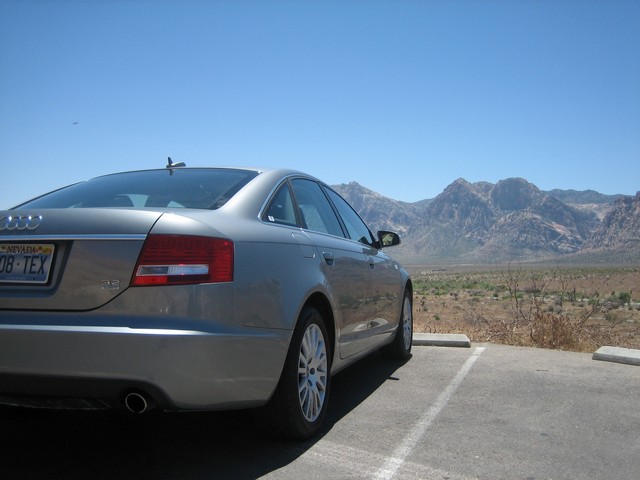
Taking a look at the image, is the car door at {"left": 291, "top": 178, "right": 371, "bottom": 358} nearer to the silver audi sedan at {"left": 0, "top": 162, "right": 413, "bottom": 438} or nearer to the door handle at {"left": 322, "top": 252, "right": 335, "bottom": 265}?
the door handle at {"left": 322, "top": 252, "right": 335, "bottom": 265}

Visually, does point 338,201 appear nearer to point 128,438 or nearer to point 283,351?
point 283,351

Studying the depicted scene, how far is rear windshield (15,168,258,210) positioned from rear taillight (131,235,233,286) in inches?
17.6

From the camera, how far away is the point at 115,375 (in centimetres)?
272

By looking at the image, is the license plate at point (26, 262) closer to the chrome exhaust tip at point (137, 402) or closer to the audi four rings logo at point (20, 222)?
the audi four rings logo at point (20, 222)

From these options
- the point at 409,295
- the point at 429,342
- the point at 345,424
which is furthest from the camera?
the point at 429,342

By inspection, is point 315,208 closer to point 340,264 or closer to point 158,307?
point 340,264

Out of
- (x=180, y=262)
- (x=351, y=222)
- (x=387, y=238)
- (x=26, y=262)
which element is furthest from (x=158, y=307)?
(x=387, y=238)

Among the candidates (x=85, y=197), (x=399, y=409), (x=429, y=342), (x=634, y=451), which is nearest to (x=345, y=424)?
(x=399, y=409)

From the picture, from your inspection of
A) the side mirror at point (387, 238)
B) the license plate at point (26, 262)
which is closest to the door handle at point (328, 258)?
the license plate at point (26, 262)

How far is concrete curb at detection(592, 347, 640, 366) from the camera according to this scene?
6.37m

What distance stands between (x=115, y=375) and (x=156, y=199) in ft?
4.16

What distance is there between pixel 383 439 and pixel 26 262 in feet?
7.46

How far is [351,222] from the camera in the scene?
549cm

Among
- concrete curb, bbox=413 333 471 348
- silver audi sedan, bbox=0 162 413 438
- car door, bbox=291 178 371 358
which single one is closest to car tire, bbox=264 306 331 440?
silver audi sedan, bbox=0 162 413 438
